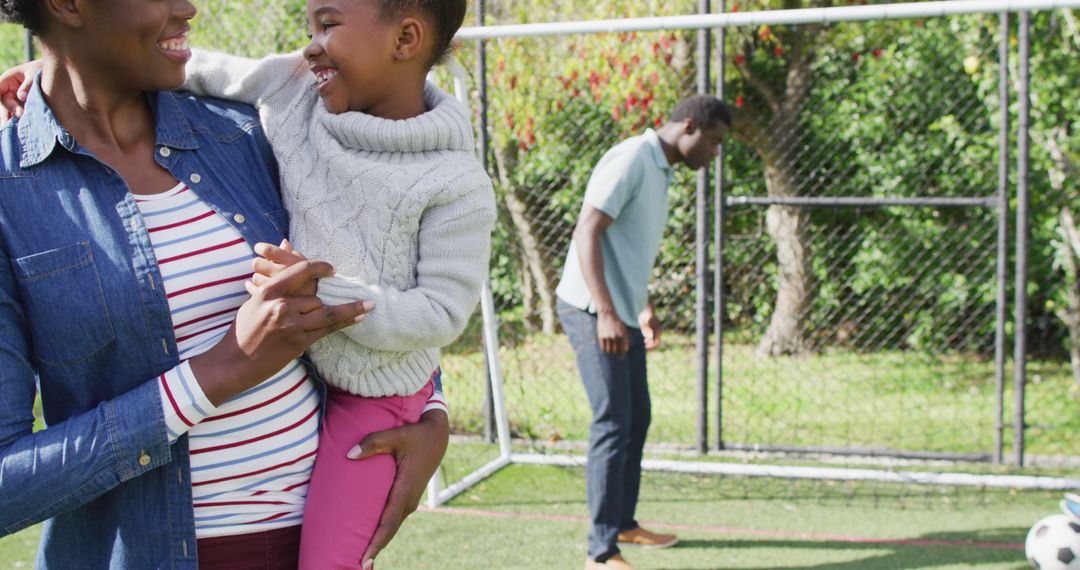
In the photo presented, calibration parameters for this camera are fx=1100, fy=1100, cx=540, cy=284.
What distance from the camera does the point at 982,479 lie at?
5.27 metres

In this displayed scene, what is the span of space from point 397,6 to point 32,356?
0.73 m

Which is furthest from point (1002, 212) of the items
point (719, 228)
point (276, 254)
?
point (276, 254)

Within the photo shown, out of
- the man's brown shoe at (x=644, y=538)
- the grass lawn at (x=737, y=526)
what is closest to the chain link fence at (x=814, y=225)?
the grass lawn at (x=737, y=526)

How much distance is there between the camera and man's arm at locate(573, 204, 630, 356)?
410cm

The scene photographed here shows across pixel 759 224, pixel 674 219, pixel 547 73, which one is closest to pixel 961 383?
pixel 759 224

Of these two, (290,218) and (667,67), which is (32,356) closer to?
(290,218)

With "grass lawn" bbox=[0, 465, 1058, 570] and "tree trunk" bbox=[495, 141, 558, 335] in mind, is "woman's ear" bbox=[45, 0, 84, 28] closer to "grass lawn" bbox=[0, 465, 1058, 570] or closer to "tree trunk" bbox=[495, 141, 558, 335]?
"grass lawn" bbox=[0, 465, 1058, 570]

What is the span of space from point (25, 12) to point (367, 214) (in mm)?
513

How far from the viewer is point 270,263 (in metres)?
1.39

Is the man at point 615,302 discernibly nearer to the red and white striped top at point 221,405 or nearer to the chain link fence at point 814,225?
the chain link fence at point 814,225

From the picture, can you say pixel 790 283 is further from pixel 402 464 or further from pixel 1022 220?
pixel 402 464

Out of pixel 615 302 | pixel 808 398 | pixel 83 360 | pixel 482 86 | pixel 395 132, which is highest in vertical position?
pixel 482 86

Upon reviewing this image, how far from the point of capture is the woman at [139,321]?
1.35m

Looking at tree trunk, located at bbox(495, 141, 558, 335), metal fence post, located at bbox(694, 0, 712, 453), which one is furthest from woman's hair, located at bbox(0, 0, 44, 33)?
tree trunk, located at bbox(495, 141, 558, 335)
